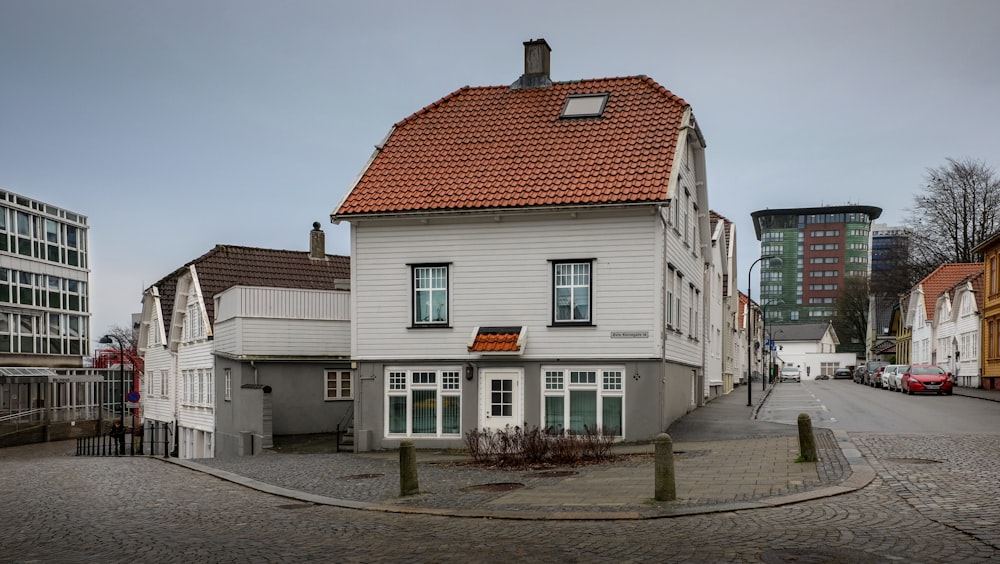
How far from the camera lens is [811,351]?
5551 inches

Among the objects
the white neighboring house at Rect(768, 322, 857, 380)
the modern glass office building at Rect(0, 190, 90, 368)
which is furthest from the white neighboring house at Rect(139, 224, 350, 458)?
the white neighboring house at Rect(768, 322, 857, 380)

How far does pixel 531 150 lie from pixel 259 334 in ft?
38.9

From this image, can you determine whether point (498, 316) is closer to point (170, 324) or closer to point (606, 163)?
point (606, 163)

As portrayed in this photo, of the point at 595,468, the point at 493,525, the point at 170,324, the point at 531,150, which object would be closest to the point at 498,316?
the point at 531,150

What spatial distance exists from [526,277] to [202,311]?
57.1 ft

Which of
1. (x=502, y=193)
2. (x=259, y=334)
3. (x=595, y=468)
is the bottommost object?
(x=595, y=468)

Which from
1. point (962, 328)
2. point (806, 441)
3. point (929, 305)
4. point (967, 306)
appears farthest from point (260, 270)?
point (929, 305)

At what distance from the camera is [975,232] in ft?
207

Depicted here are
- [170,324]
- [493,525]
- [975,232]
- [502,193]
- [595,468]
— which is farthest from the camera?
[975,232]

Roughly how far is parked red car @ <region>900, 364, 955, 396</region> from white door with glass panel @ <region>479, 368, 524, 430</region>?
28118 millimetres

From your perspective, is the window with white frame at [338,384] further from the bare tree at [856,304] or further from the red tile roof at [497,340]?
the bare tree at [856,304]

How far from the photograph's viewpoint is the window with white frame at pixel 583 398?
23859mm

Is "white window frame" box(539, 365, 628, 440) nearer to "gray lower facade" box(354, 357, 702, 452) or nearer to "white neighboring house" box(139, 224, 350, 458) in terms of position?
"gray lower facade" box(354, 357, 702, 452)

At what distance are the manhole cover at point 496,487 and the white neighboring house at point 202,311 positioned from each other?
1832 centimetres
